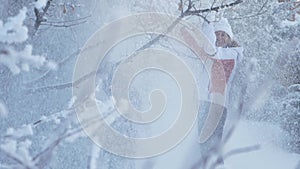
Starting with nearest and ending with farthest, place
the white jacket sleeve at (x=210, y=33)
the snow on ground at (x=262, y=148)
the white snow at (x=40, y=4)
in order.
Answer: the white snow at (x=40, y=4) < the white jacket sleeve at (x=210, y=33) < the snow on ground at (x=262, y=148)

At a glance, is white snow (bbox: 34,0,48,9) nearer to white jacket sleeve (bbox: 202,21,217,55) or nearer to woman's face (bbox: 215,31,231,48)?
white jacket sleeve (bbox: 202,21,217,55)

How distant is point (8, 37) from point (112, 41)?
188cm

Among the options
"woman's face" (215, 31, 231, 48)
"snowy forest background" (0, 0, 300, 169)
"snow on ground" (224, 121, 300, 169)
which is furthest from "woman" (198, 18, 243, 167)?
"snow on ground" (224, 121, 300, 169)

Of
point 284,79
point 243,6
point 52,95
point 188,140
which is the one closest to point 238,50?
point 188,140

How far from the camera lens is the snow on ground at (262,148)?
3.71m

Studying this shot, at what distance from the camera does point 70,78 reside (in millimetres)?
2512

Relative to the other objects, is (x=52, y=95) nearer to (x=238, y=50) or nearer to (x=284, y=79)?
(x=238, y=50)

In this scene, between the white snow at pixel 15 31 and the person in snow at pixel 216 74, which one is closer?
the white snow at pixel 15 31

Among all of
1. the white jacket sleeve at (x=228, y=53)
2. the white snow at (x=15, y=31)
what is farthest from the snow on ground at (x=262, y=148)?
the white snow at (x=15, y=31)

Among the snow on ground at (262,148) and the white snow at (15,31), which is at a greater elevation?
the white snow at (15,31)

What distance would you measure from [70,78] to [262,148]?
2.00 m

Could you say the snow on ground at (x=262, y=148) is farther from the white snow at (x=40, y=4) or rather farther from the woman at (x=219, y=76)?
the white snow at (x=40, y=4)

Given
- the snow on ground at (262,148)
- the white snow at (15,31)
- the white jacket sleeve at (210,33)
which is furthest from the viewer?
the snow on ground at (262,148)

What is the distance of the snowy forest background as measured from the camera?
37.2 inches
